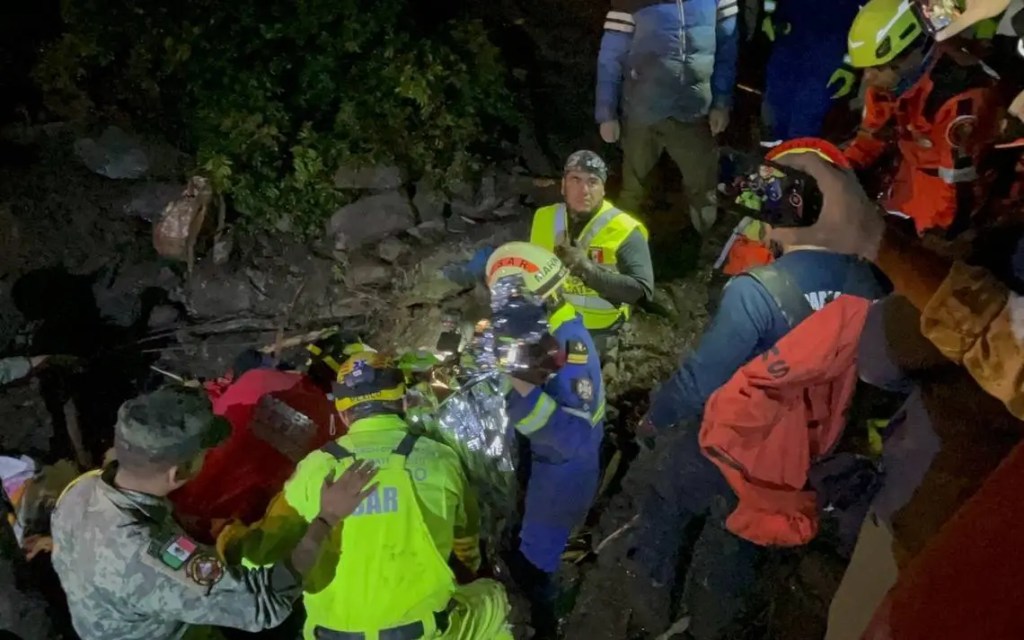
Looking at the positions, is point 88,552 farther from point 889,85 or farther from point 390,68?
point 390,68

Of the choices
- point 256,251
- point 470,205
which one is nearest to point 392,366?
point 470,205

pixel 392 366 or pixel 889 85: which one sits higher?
pixel 889 85

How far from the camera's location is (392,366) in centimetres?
334

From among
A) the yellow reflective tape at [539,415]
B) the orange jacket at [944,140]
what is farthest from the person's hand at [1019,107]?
the yellow reflective tape at [539,415]

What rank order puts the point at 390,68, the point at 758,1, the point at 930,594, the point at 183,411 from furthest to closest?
the point at 390,68 < the point at 758,1 < the point at 183,411 < the point at 930,594

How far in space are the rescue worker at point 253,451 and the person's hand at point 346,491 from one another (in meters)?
0.78

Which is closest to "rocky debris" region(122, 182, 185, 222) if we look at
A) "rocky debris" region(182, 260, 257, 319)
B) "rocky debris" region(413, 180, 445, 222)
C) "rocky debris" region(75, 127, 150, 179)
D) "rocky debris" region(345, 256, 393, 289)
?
"rocky debris" region(75, 127, 150, 179)

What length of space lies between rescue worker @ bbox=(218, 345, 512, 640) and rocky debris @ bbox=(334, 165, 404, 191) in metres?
3.66

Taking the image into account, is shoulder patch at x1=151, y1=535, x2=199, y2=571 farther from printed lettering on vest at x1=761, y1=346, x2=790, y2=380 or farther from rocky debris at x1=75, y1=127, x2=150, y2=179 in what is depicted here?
rocky debris at x1=75, y1=127, x2=150, y2=179

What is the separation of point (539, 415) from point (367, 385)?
2.70 feet

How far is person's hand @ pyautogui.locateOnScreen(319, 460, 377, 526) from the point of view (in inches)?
113

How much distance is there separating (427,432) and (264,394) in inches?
39.9

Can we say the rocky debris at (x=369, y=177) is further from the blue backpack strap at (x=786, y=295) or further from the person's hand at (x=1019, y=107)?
the person's hand at (x=1019, y=107)

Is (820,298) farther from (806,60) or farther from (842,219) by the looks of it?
(806,60)
